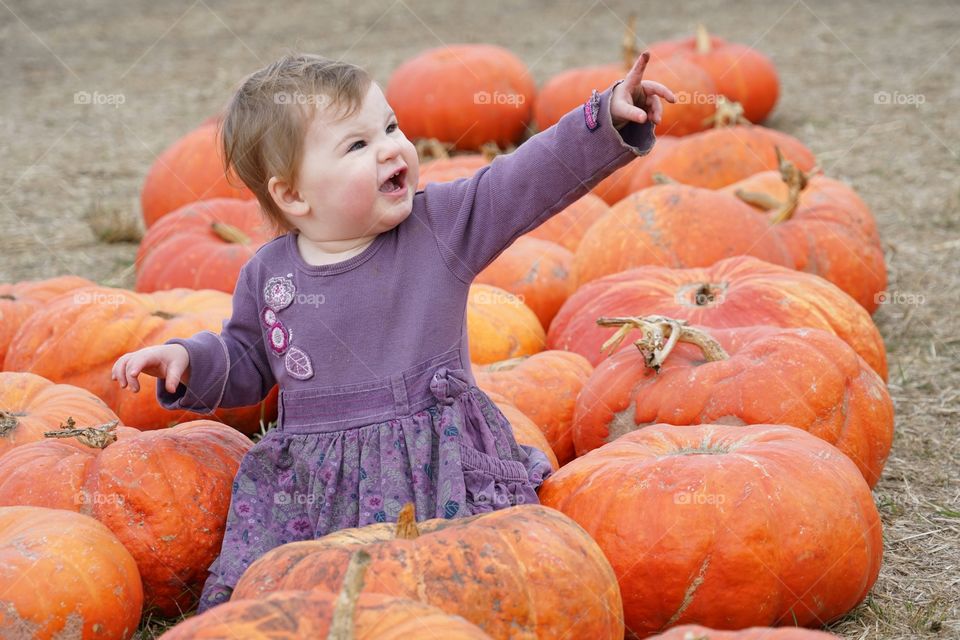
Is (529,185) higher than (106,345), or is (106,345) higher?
(529,185)

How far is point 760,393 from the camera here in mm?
3332

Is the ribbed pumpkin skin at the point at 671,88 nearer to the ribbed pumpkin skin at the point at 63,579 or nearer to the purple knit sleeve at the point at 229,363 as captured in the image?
the purple knit sleeve at the point at 229,363

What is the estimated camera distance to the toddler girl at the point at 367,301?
2871 millimetres

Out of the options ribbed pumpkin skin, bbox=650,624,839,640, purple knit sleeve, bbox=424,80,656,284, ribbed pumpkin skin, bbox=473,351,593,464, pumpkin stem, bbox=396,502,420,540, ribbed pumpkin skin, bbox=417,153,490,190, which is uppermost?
purple knit sleeve, bbox=424,80,656,284

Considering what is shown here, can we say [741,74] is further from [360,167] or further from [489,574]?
[489,574]

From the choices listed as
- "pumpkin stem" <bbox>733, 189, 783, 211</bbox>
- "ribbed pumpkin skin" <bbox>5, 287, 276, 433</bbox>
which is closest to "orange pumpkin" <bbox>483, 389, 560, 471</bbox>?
"ribbed pumpkin skin" <bbox>5, 287, 276, 433</bbox>

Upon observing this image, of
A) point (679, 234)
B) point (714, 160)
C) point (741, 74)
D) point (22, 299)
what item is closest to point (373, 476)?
point (679, 234)

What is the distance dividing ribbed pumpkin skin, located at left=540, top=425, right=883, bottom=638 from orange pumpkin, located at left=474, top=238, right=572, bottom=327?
2079 millimetres

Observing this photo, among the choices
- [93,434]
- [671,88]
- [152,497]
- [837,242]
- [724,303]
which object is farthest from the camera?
[671,88]

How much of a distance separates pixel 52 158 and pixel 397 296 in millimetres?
6716

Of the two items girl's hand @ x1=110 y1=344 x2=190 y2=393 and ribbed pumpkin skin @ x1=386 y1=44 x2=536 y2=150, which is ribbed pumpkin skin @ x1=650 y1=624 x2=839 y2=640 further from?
ribbed pumpkin skin @ x1=386 y1=44 x2=536 y2=150

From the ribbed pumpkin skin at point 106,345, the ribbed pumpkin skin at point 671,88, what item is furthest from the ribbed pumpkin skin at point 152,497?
the ribbed pumpkin skin at point 671,88

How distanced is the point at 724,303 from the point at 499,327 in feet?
2.88

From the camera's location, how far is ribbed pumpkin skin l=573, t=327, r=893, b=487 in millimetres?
3344
